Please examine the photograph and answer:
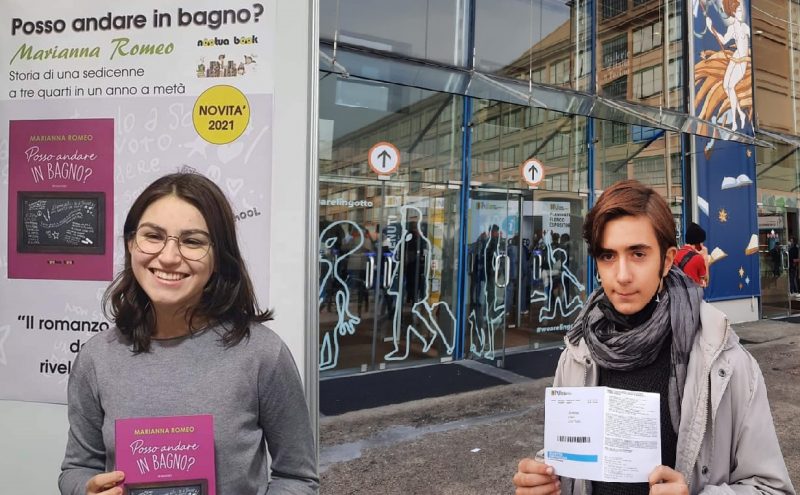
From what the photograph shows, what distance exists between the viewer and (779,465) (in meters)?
A: 1.44

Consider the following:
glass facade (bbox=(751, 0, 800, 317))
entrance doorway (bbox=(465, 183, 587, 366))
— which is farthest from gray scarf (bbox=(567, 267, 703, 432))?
glass facade (bbox=(751, 0, 800, 317))

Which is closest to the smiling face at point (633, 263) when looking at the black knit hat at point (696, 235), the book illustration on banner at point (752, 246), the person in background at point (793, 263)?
the black knit hat at point (696, 235)

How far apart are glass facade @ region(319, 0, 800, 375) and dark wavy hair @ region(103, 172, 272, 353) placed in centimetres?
509

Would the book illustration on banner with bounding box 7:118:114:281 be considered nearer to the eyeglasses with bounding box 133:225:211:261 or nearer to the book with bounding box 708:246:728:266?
the eyeglasses with bounding box 133:225:211:261

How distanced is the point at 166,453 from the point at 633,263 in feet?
4.45

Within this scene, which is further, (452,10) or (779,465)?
(452,10)

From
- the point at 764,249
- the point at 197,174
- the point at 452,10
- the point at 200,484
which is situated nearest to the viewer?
the point at 200,484

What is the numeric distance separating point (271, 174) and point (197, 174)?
0.73ft

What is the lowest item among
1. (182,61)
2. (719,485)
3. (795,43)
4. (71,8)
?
(719,485)

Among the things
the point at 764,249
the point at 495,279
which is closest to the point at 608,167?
the point at 495,279

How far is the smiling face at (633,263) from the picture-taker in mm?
1576

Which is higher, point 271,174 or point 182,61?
point 182,61

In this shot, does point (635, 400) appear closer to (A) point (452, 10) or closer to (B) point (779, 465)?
(B) point (779, 465)

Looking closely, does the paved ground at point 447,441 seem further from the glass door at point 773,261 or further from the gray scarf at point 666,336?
the glass door at point 773,261
